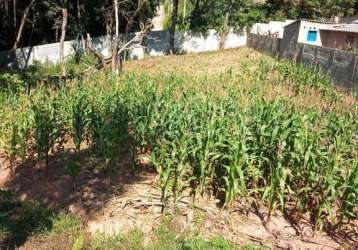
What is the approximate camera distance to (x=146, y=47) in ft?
72.3

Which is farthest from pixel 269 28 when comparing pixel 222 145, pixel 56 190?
pixel 56 190

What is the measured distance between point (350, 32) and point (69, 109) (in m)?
22.7

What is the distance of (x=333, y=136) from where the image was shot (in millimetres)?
5824

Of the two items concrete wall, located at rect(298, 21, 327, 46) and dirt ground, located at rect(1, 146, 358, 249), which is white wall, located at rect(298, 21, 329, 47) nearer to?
concrete wall, located at rect(298, 21, 327, 46)

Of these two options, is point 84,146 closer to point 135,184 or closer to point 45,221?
point 135,184

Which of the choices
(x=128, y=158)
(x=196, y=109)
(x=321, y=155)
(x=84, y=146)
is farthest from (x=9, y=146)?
(x=321, y=155)

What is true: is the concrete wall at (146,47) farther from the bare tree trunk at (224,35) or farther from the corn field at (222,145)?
the corn field at (222,145)

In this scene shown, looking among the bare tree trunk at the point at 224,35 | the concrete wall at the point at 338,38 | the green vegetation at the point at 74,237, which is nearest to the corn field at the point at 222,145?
the green vegetation at the point at 74,237

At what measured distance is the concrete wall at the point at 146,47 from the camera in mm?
20156

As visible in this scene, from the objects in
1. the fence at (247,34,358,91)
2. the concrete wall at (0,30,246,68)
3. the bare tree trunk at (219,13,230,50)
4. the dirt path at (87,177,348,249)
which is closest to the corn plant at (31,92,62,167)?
the dirt path at (87,177,348,249)

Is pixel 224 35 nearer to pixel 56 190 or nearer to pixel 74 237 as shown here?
pixel 56 190

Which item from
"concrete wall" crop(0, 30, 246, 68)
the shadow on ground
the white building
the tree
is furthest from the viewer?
the white building

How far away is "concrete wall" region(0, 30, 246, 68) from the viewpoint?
66.1 ft

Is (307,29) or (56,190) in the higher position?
(307,29)
